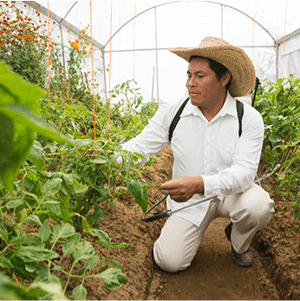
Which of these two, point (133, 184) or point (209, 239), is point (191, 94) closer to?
point (133, 184)

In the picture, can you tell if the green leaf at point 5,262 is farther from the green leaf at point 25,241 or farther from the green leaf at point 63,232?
the green leaf at point 63,232

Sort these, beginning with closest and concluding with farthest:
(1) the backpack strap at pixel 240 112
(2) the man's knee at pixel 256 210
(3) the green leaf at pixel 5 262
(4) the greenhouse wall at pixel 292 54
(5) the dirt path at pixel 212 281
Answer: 1. (3) the green leaf at pixel 5 262
2. (5) the dirt path at pixel 212 281
3. (2) the man's knee at pixel 256 210
4. (1) the backpack strap at pixel 240 112
5. (4) the greenhouse wall at pixel 292 54

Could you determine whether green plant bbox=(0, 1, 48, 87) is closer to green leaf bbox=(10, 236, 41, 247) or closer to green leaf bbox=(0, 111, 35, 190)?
green leaf bbox=(10, 236, 41, 247)

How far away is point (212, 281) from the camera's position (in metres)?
1.77

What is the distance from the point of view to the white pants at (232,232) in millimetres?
1821

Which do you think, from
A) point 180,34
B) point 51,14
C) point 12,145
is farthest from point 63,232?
point 180,34

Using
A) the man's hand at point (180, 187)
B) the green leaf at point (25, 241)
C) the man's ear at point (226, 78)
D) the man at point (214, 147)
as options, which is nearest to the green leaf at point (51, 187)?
the green leaf at point (25, 241)

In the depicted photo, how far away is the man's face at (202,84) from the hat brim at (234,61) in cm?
7

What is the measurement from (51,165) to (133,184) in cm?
38

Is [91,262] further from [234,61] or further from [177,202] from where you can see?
[234,61]

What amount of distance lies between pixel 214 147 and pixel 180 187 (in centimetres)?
52

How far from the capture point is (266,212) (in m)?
1.82

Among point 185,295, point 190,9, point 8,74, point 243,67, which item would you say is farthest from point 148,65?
point 8,74

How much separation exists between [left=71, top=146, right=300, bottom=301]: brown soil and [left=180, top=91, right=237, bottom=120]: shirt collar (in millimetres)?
815
